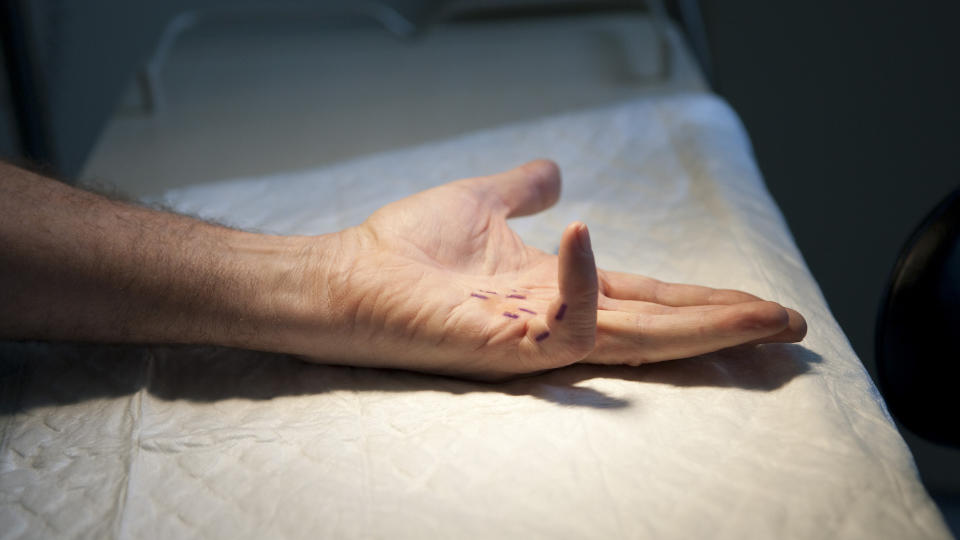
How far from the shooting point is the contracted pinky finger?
26.1 inches

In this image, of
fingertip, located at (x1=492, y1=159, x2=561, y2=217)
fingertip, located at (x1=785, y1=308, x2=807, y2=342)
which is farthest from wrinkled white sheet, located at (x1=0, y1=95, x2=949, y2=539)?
fingertip, located at (x1=492, y1=159, x2=561, y2=217)

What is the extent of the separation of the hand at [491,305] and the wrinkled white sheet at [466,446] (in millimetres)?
34

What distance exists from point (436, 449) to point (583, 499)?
0.14 m

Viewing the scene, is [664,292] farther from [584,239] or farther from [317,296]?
[317,296]

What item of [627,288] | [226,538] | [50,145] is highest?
[627,288]

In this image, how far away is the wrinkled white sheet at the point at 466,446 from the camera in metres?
0.57

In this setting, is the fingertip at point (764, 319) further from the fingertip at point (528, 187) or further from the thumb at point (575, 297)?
the fingertip at point (528, 187)

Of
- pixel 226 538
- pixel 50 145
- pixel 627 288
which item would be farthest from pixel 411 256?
pixel 50 145

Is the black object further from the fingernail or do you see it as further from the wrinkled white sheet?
the fingernail

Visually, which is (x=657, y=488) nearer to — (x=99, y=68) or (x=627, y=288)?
(x=627, y=288)

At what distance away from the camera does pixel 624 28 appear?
2.06 meters

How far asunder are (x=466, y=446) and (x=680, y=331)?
22cm

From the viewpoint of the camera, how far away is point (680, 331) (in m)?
0.68

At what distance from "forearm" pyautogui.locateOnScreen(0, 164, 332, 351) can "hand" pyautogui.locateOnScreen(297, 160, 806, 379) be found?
0.17 feet
